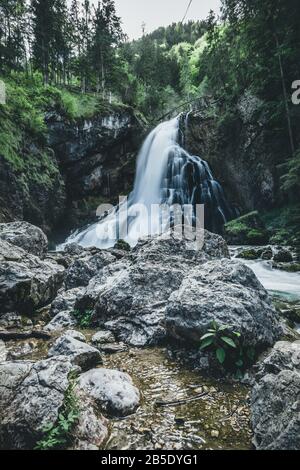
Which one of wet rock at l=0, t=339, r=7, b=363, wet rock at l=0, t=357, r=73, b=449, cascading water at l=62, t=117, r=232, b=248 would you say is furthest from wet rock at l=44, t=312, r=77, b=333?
cascading water at l=62, t=117, r=232, b=248

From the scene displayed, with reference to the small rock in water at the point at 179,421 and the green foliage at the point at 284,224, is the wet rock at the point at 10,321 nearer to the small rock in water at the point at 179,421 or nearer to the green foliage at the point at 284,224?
the small rock in water at the point at 179,421

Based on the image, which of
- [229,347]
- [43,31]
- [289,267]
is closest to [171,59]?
[43,31]

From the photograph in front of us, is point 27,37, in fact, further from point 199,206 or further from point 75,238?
point 199,206

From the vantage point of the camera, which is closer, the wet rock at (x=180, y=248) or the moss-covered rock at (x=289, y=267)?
the wet rock at (x=180, y=248)

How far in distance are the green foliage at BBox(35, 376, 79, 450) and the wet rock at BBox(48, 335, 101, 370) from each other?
952mm

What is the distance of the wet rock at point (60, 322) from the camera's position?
547cm

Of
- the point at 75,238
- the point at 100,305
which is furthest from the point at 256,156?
the point at 100,305

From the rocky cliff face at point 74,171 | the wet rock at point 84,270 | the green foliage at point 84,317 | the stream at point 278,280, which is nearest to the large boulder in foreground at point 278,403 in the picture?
the green foliage at point 84,317

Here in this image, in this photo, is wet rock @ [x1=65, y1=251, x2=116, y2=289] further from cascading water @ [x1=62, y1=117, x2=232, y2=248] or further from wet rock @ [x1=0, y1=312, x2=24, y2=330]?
cascading water @ [x1=62, y1=117, x2=232, y2=248]

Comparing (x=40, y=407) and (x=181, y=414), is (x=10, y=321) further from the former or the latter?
(x=181, y=414)

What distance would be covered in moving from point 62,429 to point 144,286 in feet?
10.3

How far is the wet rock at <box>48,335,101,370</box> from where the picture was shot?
3744 millimetres

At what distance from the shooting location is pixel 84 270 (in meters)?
7.79

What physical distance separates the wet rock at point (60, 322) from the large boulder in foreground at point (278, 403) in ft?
11.9
